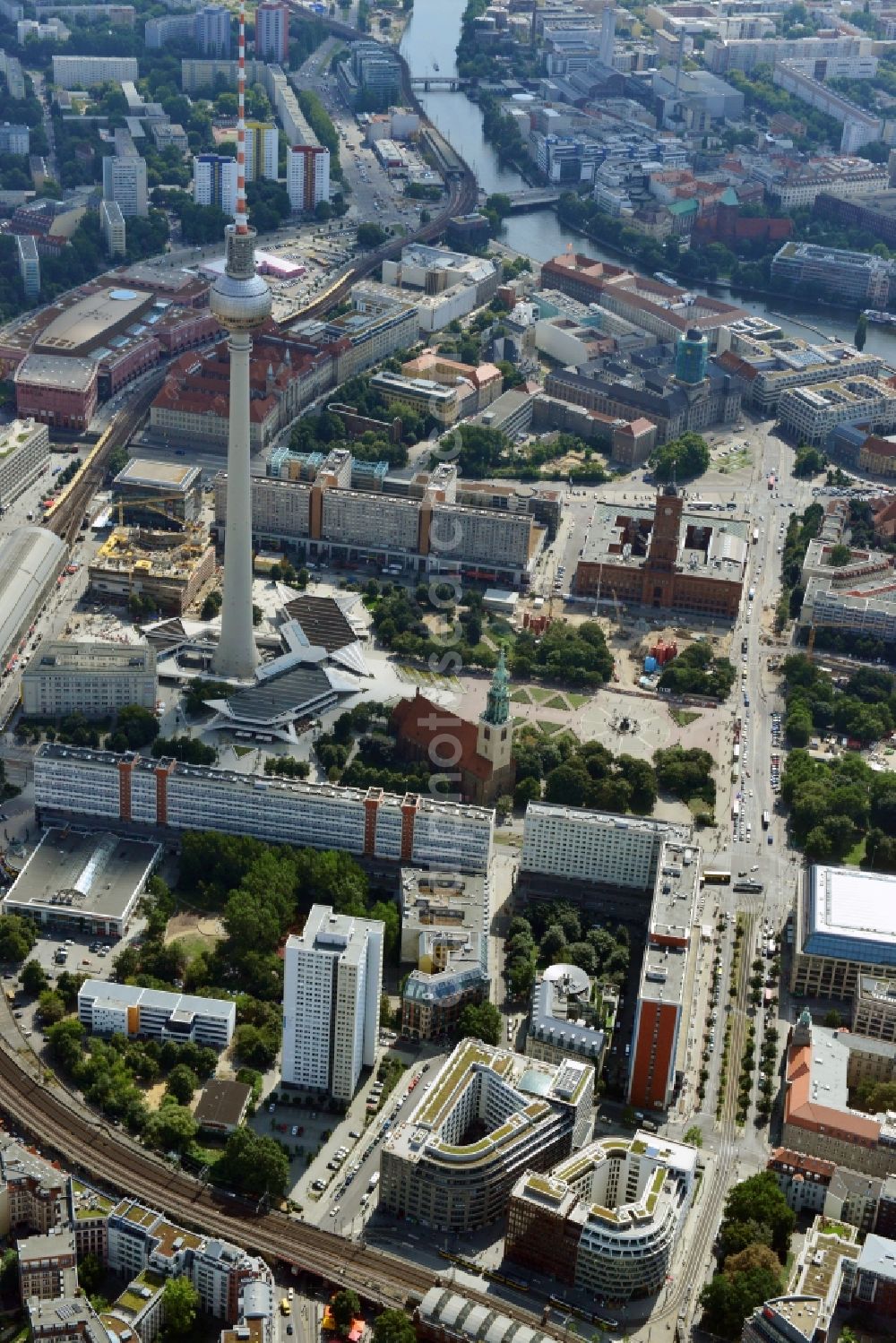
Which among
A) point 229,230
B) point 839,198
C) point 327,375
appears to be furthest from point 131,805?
point 839,198

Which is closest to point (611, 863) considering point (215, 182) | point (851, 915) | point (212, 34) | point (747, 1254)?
point (851, 915)

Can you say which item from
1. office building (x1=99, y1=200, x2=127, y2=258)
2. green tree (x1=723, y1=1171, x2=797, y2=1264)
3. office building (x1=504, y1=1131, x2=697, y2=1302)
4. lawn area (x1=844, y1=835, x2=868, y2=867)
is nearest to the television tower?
lawn area (x1=844, y1=835, x2=868, y2=867)

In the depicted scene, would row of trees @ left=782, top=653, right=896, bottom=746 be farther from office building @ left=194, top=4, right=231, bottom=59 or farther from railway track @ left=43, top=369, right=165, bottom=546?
office building @ left=194, top=4, right=231, bottom=59

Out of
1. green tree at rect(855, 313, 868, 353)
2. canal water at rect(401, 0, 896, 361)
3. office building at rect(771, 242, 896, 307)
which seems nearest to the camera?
green tree at rect(855, 313, 868, 353)

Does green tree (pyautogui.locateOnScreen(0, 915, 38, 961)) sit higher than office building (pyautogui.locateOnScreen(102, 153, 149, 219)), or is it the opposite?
office building (pyautogui.locateOnScreen(102, 153, 149, 219))

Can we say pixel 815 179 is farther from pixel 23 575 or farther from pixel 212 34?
pixel 23 575

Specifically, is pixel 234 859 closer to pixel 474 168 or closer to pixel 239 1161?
pixel 239 1161
